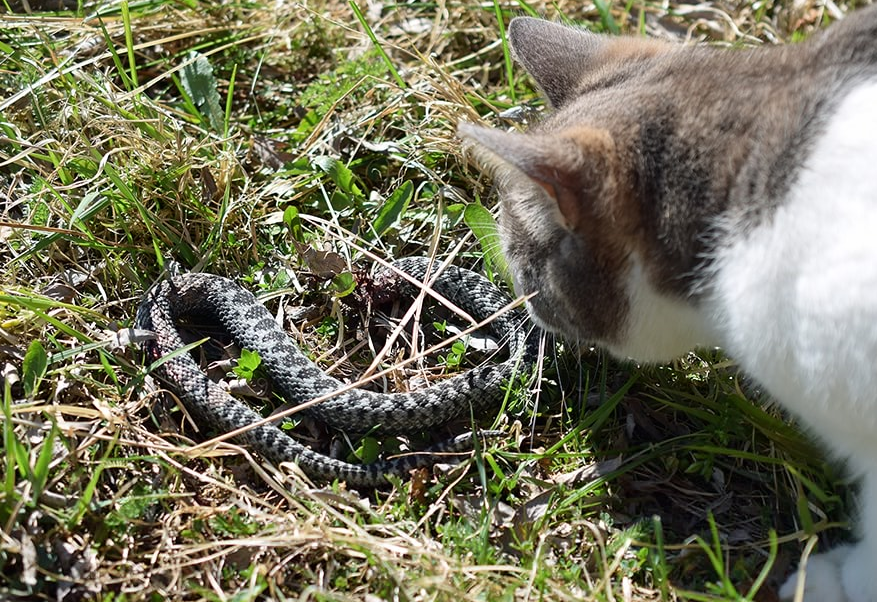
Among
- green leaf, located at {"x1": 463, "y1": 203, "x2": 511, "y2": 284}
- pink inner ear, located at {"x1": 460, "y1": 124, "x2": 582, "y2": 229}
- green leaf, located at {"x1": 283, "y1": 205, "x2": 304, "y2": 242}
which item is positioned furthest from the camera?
green leaf, located at {"x1": 283, "y1": 205, "x2": 304, "y2": 242}

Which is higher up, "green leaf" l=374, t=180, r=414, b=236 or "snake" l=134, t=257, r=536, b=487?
"green leaf" l=374, t=180, r=414, b=236

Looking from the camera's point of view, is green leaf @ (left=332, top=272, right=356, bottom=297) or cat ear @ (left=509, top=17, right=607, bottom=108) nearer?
cat ear @ (left=509, top=17, right=607, bottom=108)

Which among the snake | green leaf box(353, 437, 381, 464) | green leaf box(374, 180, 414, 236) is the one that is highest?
green leaf box(374, 180, 414, 236)

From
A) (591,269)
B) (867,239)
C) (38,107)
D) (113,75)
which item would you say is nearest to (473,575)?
(591,269)

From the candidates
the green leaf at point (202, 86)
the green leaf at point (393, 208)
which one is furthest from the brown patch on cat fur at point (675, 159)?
the green leaf at point (202, 86)

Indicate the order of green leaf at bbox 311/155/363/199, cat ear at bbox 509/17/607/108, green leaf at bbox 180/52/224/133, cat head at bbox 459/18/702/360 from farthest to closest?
green leaf at bbox 180/52/224/133 < green leaf at bbox 311/155/363/199 < cat ear at bbox 509/17/607/108 < cat head at bbox 459/18/702/360

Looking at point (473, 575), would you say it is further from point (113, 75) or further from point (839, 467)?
point (113, 75)

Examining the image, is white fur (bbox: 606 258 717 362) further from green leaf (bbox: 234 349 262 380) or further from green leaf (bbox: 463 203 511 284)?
green leaf (bbox: 234 349 262 380)

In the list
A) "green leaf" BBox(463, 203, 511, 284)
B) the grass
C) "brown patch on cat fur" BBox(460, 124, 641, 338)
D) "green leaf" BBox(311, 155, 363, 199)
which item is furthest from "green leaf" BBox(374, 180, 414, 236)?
"brown patch on cat fur" BBox(460, 124, 641, 338)
